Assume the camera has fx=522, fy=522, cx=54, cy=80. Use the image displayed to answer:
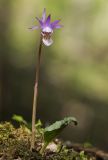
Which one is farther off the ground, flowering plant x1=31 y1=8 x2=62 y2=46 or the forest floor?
flowering plant x1=31 y1=8 x2=62 y2=46

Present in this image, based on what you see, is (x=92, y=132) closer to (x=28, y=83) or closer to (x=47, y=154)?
(x=28, y=83)

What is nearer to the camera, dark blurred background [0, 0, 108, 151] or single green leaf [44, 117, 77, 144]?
single green leaf [44, 117, 77, 144]

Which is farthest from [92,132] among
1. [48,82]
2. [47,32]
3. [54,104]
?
[47,32]

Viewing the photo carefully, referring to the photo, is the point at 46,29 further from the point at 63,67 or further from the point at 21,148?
the point at 63,67

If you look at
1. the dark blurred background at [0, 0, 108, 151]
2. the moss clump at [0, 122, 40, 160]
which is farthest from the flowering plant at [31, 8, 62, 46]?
the dark blurred background at [0, 0, 108, 151]

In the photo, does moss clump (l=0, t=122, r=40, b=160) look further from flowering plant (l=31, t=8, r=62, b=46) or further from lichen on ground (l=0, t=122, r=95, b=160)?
flowering plant (l=31, t=8, r=62, b=46)

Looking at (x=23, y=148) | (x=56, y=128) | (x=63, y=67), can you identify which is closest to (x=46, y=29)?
(x=56, y=128)
